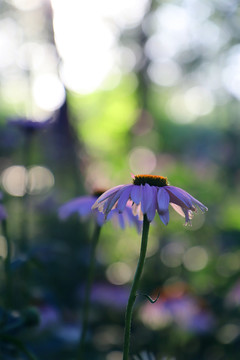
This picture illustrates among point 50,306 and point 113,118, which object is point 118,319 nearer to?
point 50,306

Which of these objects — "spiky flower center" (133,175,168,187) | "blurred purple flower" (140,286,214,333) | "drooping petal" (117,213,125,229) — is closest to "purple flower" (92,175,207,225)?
"spiky flower center" (133,175,168,187)

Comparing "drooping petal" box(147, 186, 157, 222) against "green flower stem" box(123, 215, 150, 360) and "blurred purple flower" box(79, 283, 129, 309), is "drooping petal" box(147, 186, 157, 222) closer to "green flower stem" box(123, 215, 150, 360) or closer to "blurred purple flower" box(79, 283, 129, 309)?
"green flower stem" box(123, 215, 150, 360)

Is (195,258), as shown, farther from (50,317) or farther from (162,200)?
(162,200)

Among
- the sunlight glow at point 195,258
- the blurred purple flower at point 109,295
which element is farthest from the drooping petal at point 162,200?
the sunlight glow at point 195,258

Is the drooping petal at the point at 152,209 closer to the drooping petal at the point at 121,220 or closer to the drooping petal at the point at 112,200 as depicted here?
the drooping petal at the point at 112,200

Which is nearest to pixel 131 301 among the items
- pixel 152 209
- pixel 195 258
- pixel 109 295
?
pixel 152 209

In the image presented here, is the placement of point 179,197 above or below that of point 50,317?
above
